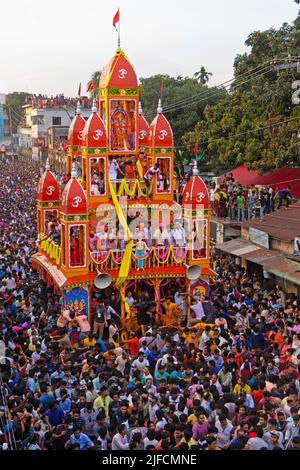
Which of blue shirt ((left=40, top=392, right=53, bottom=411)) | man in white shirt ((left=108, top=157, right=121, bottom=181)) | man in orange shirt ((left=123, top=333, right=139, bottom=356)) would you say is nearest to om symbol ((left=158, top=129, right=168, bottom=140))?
man in white shirt ((left=108, top=157, right=121, bottom=181))

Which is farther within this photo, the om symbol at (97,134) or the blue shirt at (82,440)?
the om symbol at (97,134)

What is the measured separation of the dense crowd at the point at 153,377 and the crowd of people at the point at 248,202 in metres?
5.68

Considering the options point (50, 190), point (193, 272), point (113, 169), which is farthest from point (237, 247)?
point (50, 190)

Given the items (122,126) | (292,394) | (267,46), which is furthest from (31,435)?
(267,46)

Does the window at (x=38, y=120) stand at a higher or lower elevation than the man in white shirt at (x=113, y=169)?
higher

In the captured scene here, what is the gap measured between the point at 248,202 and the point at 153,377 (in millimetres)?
11543

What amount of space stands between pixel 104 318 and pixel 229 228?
26.4 ft

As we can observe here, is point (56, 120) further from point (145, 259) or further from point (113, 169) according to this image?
point (145, 259)

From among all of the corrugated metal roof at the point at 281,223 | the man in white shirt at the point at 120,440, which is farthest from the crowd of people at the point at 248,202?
the man in white shirt at the point at 120,440

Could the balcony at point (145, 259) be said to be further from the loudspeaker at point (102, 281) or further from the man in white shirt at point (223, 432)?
the man in white shirt at point (223, 432)

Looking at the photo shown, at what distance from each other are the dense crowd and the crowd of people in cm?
568

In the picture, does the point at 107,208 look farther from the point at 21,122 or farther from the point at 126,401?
the point at 21,122

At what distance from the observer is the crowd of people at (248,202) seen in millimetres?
22125
